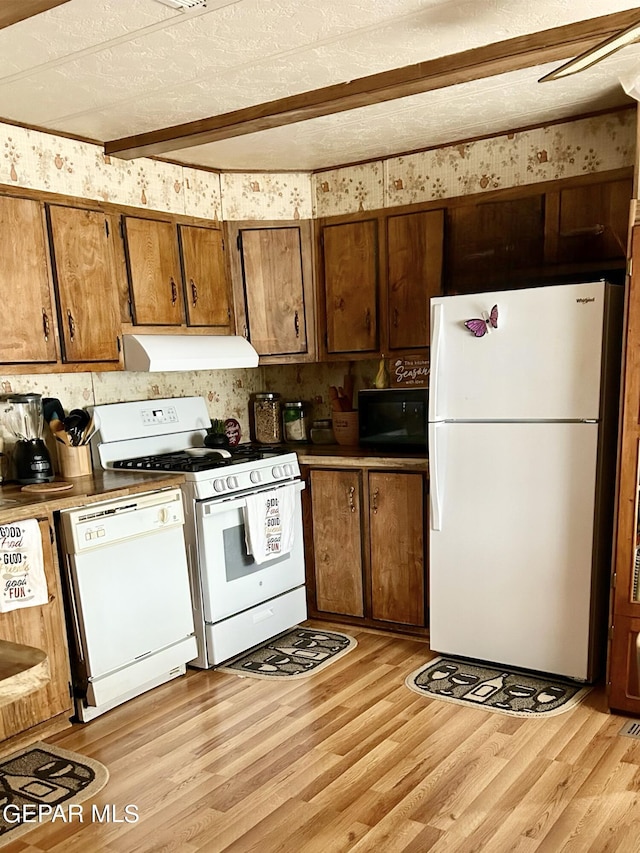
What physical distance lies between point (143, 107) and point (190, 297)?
1.09 meters

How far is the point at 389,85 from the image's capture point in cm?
259

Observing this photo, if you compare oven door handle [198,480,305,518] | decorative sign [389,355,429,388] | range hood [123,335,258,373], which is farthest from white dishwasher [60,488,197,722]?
decorative sign [389,355,429,388]

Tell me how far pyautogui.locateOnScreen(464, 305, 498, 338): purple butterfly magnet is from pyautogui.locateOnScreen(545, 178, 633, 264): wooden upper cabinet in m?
0.61

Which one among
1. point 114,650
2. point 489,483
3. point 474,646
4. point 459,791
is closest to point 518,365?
point 489,483

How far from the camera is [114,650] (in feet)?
9.61

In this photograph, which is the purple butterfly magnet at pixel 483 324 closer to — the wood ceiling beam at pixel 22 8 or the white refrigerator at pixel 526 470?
the white refrigerator at pixel 526 470

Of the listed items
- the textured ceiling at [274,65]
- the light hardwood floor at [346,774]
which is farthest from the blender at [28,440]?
the textured ceiling at [274,65]

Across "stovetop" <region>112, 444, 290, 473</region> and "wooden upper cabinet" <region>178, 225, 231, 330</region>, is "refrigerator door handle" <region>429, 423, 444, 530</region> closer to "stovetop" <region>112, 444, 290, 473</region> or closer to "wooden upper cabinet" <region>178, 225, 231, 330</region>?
"stovetop" <region>112, 444, 290, 473</region>

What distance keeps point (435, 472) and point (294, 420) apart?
1311 millimetres

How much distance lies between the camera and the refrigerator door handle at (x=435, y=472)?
10.4ft

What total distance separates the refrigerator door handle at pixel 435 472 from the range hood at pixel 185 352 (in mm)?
1166

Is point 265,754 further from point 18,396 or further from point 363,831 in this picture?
point 18,396

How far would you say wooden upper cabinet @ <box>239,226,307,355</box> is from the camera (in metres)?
3.95

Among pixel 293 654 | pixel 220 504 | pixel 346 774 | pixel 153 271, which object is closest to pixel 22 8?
pixel 153 271
